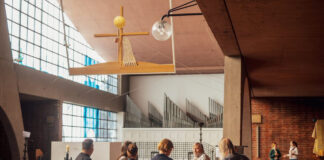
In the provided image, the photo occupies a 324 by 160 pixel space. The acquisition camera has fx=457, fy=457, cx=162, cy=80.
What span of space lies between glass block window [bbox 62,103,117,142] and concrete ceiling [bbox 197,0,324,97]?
6.26 m

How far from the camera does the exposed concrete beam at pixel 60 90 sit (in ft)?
38.2

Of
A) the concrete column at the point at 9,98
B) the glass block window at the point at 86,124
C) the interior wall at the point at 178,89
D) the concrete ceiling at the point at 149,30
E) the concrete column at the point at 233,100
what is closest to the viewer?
the concrete column at the point at 233,100

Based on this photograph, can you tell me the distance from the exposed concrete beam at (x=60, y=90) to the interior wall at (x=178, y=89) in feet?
4.28

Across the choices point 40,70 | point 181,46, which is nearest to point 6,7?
point 40,70

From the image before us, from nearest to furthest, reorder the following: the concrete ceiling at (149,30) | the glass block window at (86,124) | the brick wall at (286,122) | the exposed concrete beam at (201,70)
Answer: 1. the concrete ceiling at (149,30)
2. the glass block window at (86,124)
3. the brick wall at (286,122)
4. the exposed concrete beam at (201,70)

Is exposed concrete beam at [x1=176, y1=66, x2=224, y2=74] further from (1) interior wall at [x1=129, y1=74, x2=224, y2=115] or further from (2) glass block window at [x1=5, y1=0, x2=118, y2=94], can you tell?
(2) glass block window at [x1=5, y1=0, x2=118, y2=94]

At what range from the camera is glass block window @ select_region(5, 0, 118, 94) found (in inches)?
463

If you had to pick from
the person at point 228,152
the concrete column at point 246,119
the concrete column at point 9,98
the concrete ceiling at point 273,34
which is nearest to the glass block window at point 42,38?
the concrete column at point 9,98

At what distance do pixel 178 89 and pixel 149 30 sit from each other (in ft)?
14.9

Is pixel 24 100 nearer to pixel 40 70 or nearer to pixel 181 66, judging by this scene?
pixel 40 70

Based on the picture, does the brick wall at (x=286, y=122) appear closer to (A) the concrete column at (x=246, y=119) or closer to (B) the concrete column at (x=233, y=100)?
(A) the concrete column at (x=246, y=119)

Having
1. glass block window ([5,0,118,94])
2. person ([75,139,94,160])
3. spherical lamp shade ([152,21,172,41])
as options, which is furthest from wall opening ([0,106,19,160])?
person ([75,139,94,160])

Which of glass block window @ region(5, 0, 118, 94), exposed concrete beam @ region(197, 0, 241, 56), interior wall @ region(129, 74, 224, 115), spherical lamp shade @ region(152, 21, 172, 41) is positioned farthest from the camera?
interior wall @ region(129, 74, 224, 115)

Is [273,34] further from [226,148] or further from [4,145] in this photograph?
[4,145]
